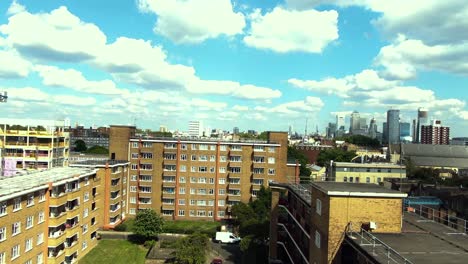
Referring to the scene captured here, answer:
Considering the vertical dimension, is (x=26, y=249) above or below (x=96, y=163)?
below

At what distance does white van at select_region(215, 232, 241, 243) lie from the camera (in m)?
62.0

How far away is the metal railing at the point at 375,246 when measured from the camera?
1778 centimetres

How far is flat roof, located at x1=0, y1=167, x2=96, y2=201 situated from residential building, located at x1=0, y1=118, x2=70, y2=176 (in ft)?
69.0

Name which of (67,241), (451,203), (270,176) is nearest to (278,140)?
(270,176)

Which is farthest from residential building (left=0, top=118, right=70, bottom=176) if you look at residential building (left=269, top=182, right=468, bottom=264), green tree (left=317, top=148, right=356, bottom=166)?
green tree (left=317, top=148, right=356, bottom=166)

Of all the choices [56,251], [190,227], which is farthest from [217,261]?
[56,251]

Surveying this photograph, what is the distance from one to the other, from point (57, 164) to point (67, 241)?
109 feet

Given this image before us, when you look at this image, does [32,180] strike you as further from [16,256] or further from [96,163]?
[96,163]

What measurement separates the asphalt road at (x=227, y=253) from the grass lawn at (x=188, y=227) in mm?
5302

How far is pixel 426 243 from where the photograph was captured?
21734mm

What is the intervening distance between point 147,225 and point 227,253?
40.8 ft

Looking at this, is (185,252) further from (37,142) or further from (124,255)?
(37,142)

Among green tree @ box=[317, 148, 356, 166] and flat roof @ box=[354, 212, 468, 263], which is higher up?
green tree @ box=[317, 148, 356, 166]

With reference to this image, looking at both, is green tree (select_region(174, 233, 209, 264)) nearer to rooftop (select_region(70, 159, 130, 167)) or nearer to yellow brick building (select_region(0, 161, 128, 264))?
yellow brick building (select_region(0, 161, 128, 264))
